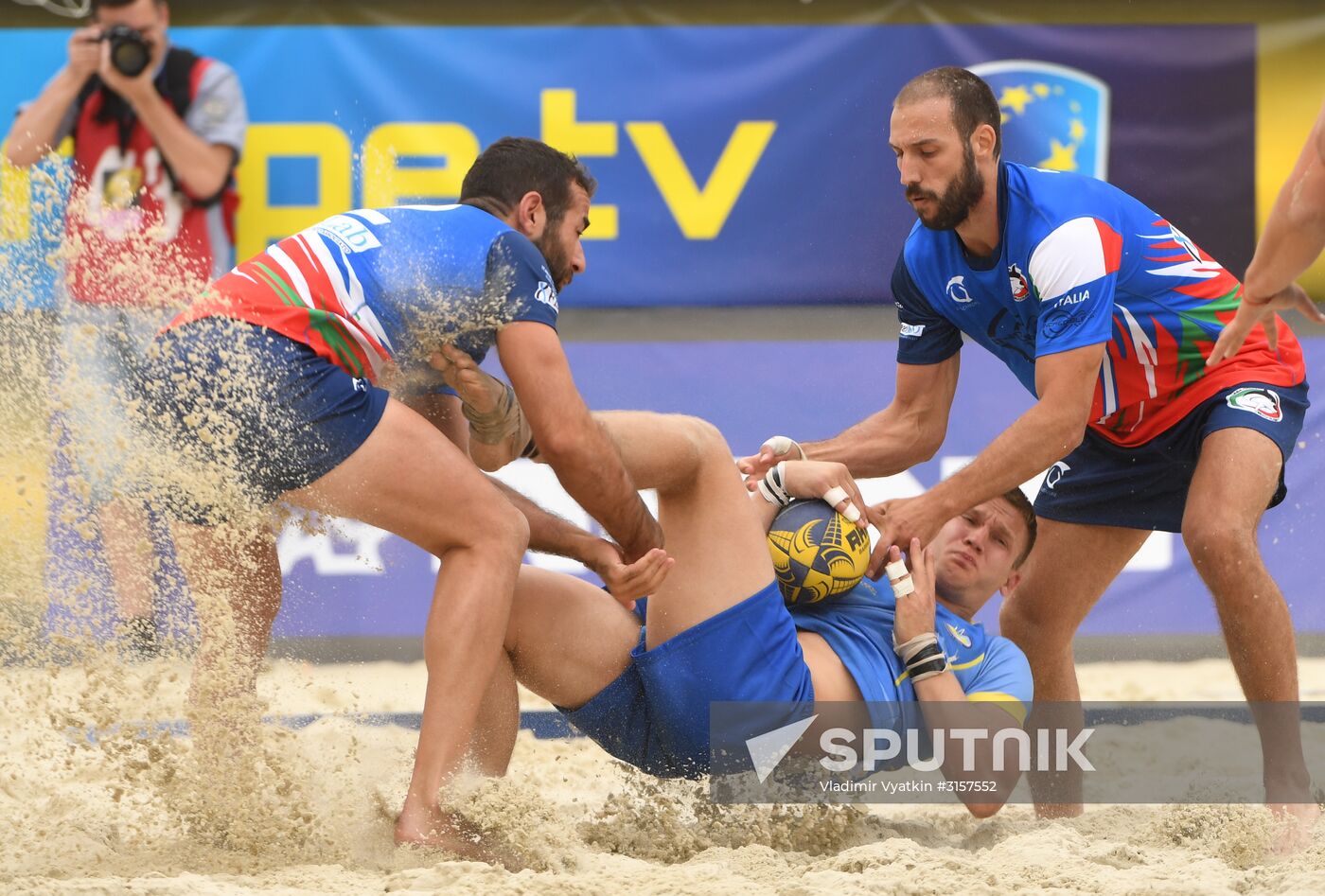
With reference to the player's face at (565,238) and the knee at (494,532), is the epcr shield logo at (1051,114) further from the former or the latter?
the knee at (494,532)

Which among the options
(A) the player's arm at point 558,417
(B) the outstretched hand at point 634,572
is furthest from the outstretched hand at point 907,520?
(A) the player's arm at point 558,417

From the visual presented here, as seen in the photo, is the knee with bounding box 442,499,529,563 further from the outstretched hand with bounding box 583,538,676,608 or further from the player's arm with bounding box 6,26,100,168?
the player's arm with bounding box 6,26,100,168

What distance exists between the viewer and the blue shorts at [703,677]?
9.62 ft

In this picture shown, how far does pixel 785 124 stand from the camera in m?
5.91

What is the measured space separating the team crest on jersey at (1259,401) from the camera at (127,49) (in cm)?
430

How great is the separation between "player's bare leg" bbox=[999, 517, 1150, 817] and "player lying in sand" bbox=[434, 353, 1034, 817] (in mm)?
779

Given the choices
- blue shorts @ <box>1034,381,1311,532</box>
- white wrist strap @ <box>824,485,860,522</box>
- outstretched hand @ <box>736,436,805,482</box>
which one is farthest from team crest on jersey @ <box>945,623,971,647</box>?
blue shorts @ <box>1034,381,1311,532</box>

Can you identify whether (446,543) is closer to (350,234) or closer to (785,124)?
(350,234)

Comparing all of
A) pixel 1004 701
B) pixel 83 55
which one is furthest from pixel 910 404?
pixel 83 55

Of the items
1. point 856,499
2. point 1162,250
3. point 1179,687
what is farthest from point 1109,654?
point 856,499

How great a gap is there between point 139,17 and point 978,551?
13.2ft

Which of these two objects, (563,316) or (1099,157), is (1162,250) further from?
(563,316)

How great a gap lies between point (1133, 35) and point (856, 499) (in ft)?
11.7

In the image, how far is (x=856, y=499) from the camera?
327 cm
